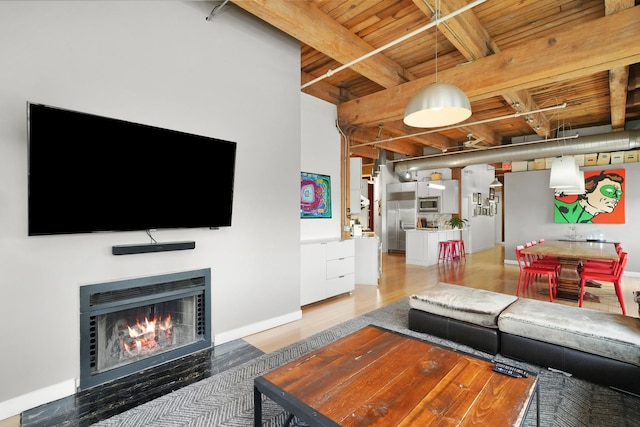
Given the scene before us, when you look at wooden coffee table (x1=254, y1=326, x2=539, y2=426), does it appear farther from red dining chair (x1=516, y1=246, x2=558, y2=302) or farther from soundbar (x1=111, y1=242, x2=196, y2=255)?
red dining chair (x1=516, y1=246, x2=558, y2=302)

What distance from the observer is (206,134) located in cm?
313

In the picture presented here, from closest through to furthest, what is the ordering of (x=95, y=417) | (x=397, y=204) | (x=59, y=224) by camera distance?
(x=95, y=417) → (x=59, y=224) → (x=397, y=204)

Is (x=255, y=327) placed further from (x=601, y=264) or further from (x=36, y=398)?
(x=601, y=264)

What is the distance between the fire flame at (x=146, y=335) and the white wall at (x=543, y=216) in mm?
8242

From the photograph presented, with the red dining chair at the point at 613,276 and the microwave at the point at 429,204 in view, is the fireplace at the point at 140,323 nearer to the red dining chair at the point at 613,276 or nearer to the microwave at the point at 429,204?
the red dining chair at the point at 613,276

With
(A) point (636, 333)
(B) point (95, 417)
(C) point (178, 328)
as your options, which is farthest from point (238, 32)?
(A) point (636, 333)

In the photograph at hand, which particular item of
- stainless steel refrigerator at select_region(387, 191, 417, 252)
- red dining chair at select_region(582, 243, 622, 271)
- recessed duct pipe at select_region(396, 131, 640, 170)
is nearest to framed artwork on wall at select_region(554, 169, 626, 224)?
recessed duct pipe at select_region(396, 131, 640, 170)

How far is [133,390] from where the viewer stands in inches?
93.3

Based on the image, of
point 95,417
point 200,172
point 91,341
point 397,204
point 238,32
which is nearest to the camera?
point 95,417

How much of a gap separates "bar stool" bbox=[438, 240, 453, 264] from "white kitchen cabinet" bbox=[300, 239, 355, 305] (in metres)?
4.44

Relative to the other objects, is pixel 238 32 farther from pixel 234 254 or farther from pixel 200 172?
pixel 234 254

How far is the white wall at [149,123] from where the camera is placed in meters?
2.14

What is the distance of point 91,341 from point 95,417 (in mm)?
600

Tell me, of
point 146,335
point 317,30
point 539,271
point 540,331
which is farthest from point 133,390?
point 539,271
